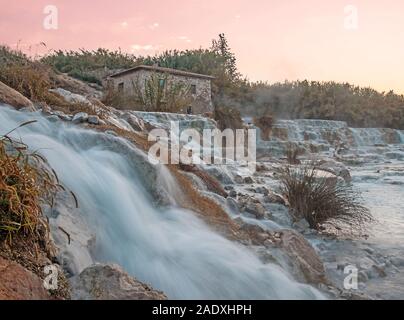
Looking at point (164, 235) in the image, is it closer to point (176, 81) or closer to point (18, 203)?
point (18, 203)

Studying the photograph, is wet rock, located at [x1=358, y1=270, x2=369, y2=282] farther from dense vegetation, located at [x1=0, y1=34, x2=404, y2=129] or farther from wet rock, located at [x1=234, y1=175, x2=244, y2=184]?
dense vegetation, located at [x1=0, y1=34, x2=404, y2=129]

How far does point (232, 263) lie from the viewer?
3.11m

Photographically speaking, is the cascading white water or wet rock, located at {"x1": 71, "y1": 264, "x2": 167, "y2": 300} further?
the cascading white water

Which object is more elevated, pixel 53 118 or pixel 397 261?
pixel 53 118

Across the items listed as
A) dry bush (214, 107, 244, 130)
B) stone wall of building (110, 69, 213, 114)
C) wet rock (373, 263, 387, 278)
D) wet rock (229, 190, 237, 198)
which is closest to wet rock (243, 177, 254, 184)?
wet rock (229, 190, 237, 198)

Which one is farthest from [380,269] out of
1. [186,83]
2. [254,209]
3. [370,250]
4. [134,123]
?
[186,83]

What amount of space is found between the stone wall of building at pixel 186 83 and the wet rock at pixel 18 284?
16.3 meters

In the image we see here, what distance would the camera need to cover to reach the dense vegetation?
79.8 ft

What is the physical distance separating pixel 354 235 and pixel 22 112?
4.09m

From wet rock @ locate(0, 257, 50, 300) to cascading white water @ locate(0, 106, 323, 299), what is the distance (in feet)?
2.48

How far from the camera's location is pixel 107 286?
2.20 m

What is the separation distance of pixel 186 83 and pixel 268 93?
681 centimetres

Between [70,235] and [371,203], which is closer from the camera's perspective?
[70,235]
